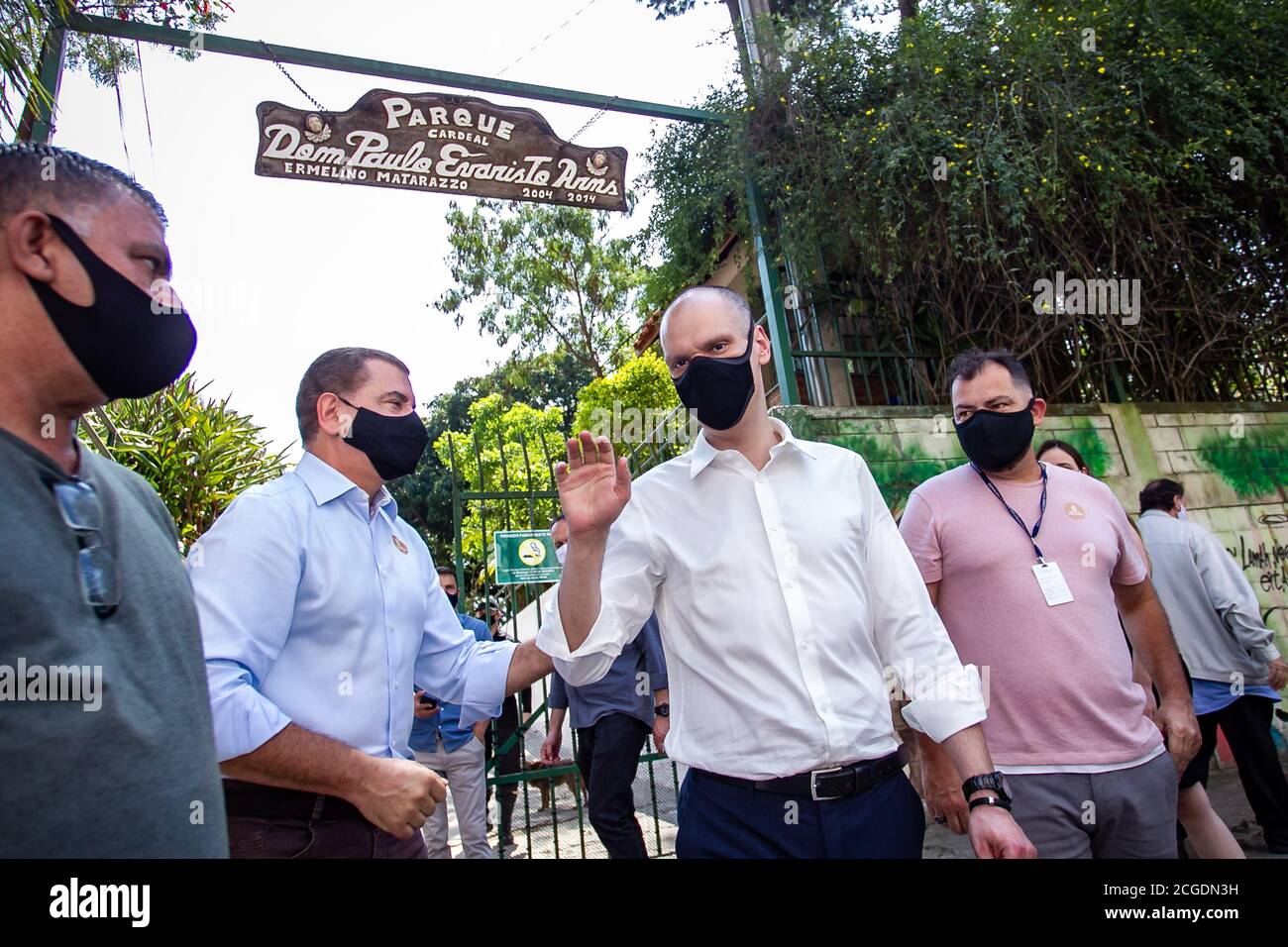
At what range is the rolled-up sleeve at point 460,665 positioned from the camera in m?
2.29

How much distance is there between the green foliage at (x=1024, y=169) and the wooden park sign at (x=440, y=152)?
133 centimetres

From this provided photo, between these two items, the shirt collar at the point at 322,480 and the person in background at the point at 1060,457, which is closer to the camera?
the shirt collar at the point at 322,480

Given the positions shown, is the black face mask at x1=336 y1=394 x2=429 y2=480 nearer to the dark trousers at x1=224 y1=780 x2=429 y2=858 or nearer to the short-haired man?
the dark trousers at x1=224 y1=780 x2=429 y2=858

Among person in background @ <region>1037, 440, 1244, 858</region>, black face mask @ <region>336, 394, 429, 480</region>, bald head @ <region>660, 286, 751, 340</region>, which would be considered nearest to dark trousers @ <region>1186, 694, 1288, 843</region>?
person in background @ <region>1037, 440, 1244, 858</region>

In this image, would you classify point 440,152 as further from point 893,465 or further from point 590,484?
point 590,484

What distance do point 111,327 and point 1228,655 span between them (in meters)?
4.94

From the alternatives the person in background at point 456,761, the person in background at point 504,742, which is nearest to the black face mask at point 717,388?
the person in background at point 504,742

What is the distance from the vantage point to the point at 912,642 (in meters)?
2.05

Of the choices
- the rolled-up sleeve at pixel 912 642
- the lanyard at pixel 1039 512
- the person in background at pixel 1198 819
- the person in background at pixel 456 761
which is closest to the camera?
the rolled-up sleeve at pixel 912 642

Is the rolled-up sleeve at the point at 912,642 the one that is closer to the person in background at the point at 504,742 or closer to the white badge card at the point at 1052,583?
the white badge card at the point at 1052,583

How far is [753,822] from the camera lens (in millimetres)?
1850

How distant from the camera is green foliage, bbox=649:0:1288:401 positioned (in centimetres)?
618
